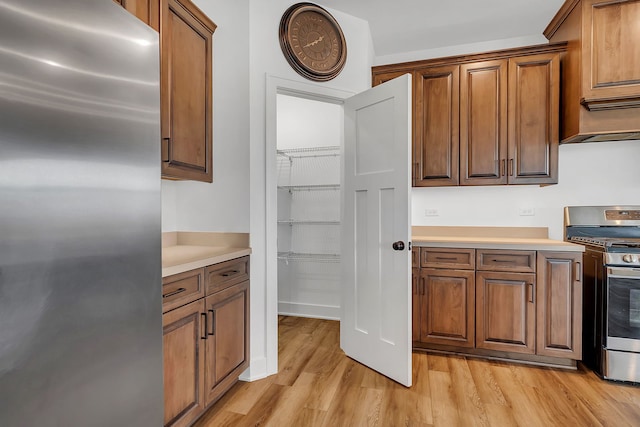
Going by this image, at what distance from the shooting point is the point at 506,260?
2.43 meters

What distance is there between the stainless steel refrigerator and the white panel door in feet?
5.13

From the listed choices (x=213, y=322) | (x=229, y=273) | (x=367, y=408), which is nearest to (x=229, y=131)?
(x=229, y=273)

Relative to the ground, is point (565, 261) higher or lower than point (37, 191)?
lower

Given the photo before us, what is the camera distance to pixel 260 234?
2.17 metres

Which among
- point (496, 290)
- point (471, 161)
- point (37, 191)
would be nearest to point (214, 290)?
point (37, 191)

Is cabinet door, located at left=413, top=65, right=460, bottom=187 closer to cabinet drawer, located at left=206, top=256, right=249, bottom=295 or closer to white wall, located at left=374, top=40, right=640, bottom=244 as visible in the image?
white wall, located at left=374, top=40, right=640, bottom=244

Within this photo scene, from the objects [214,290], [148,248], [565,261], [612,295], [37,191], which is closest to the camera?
[37,191]

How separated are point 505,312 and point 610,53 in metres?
1.96

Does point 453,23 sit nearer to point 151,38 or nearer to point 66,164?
point 151,38

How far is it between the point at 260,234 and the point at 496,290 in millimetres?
1794

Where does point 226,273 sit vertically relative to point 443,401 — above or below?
above

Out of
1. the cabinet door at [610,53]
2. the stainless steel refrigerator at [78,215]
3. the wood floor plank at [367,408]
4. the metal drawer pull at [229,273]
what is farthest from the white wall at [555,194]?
the stainless steel refrigerator at [78,215]

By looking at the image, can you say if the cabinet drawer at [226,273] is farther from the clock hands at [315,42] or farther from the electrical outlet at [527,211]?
the electrical outlet at [527,211]

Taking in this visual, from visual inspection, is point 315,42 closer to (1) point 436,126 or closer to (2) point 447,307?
(1) point 436,126
